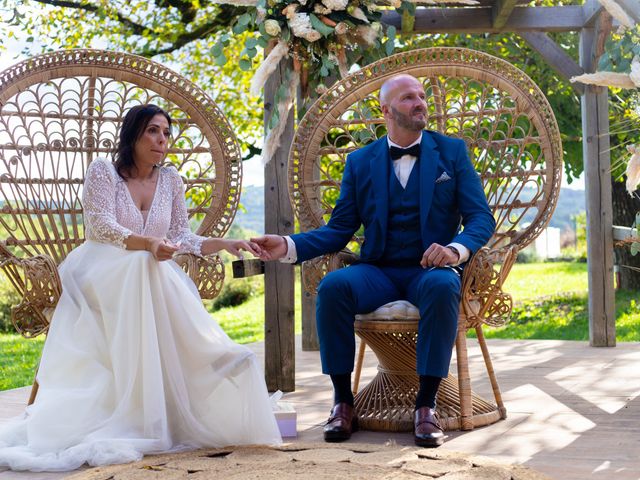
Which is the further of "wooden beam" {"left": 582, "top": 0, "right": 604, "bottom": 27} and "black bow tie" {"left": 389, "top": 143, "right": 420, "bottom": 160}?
"wooden beam" {"left": 582, "top": 0, "right": 604, "bottom": 27}

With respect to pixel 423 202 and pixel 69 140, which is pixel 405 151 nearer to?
pixel 423 202

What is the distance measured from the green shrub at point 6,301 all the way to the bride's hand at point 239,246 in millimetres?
4904

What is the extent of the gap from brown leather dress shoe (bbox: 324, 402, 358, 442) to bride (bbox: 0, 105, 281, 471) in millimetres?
206

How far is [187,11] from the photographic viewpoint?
8039 mm

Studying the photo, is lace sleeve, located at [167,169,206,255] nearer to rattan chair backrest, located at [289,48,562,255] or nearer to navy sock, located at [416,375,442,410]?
rattan chair backrest, located at [289,48,562,255]

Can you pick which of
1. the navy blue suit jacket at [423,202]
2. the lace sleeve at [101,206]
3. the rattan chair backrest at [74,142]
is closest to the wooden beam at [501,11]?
the navy blue suit jacket at [423,202]

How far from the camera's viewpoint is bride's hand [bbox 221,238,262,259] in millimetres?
3324

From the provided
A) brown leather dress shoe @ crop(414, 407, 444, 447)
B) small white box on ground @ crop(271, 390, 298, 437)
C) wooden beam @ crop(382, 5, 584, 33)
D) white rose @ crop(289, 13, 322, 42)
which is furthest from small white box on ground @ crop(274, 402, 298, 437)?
A: wooden beam @ crop(382, 5, 584, 33)

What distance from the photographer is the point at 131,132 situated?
11.3 feet

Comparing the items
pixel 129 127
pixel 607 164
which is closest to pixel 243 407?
pixel 129 127

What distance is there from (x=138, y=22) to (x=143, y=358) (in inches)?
235

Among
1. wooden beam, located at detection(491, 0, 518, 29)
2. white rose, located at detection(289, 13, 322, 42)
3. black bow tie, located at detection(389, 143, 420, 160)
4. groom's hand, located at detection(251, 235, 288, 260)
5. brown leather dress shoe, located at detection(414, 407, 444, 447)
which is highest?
wooden beam, located at detection(491, 0, 518, 29)

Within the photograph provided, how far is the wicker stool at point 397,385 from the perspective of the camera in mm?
3219

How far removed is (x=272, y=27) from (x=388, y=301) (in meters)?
1.32
